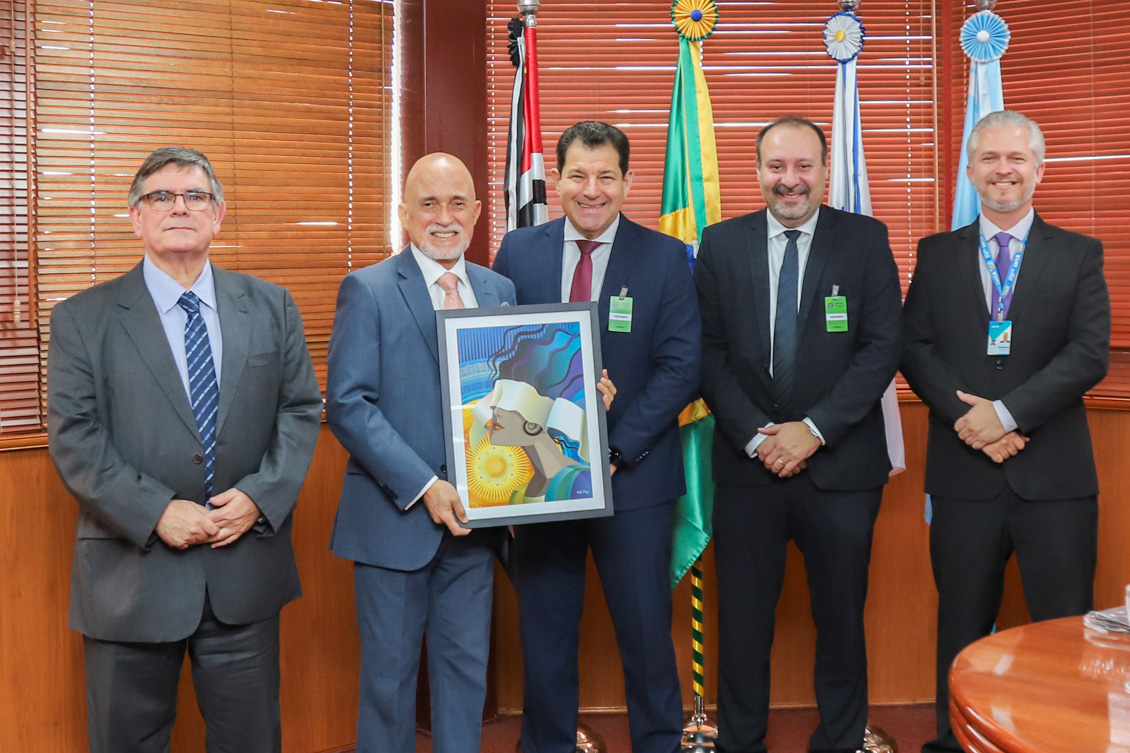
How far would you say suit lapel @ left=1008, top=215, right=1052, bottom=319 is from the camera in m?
3.06

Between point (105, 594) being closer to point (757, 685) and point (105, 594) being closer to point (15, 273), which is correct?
point (15, 273)

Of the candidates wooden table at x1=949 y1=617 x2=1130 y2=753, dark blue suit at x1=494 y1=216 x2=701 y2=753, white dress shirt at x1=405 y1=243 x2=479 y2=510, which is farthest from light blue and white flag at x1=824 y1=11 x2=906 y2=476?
wooden table at x1=949 y1=617 x2=1130 y2=753

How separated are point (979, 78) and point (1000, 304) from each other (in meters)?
1.02

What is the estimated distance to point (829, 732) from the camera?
3.23 m

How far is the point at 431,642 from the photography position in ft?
8.91

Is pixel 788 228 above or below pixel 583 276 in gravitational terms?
above

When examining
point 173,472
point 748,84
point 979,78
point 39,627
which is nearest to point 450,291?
point 173,472

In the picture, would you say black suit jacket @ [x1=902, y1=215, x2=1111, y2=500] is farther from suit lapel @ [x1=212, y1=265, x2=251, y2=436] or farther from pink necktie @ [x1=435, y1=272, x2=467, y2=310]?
suit lapel @ [x1=212, y1=265, x2=251, y2=436]

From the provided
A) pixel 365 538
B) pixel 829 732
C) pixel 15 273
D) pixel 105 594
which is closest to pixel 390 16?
pixel 15 273

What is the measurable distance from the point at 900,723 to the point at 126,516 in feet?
9.52

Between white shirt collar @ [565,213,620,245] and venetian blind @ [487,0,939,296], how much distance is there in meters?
0.95

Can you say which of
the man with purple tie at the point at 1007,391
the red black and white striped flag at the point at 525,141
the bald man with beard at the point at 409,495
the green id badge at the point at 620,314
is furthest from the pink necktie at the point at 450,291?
the man with purple tie at the point at 1007,391

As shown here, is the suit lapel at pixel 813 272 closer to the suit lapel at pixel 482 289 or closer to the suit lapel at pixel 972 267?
the suit lapel at pixel 972 267

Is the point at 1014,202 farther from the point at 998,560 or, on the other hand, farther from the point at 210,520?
the point at 210,520
